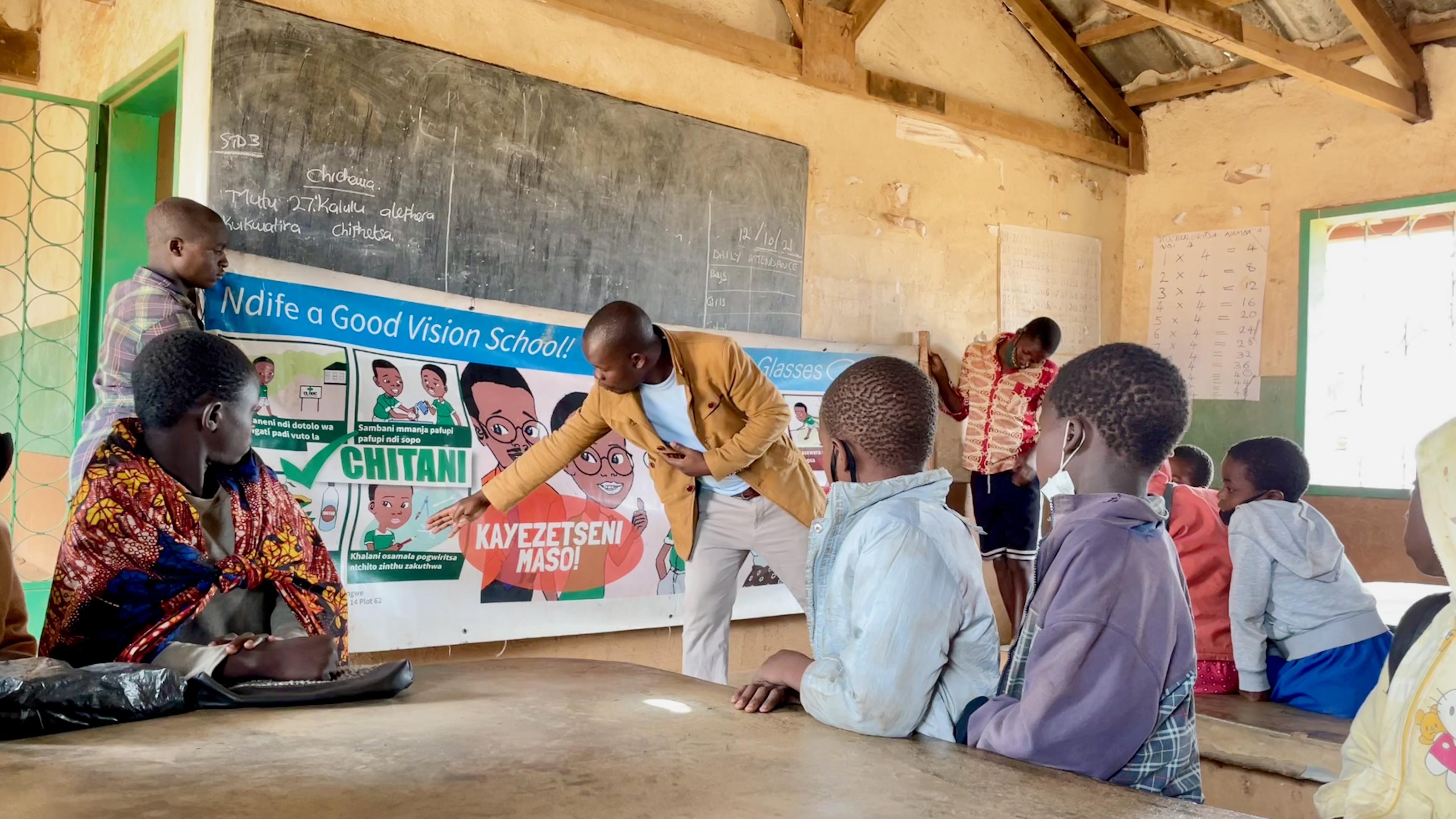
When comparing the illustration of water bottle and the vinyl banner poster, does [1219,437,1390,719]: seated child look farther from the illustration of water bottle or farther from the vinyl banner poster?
the illustration of water bottle

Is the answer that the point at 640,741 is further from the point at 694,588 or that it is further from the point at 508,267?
the point at 508,267

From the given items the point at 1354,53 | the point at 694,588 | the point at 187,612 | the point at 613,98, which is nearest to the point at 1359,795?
the point at 187,612

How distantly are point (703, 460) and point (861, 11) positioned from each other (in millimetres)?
3177

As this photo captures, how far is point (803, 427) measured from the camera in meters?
5.13

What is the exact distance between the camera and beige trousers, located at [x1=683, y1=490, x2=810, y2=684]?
11.5 ft

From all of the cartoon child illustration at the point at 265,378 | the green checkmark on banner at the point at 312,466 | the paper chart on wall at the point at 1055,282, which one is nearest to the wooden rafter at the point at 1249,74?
the paper chart on wall at the point at 1055,282

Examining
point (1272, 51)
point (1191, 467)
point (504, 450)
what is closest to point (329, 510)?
point (504, 450)

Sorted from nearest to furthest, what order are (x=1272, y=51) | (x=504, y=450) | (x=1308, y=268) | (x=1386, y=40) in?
(x=504, y=450) < (x=1272, y=51) < (x=1386, y=40) < (x=1308, y=268)

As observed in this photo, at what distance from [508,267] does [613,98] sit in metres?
0.93

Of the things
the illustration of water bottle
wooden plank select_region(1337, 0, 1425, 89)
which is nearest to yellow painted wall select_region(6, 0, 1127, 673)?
the illustration of water bottle

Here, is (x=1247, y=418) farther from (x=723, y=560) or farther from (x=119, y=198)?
(x=119, y=198)

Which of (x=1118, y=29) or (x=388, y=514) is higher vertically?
(x=1118, y=29)

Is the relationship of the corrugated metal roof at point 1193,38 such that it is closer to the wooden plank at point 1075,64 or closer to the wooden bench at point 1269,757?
the wooden plank at point 1075,64

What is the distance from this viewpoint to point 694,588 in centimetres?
362
